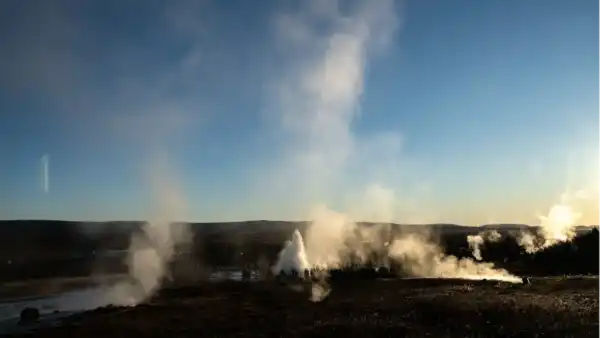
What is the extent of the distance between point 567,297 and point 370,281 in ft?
68.8

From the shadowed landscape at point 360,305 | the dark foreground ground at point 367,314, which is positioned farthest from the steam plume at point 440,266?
the dark foreground ground at point 367,314

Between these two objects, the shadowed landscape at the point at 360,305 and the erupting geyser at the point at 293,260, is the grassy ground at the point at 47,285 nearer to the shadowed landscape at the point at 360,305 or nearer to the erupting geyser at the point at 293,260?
the shadowed landscape at the point at 360,305

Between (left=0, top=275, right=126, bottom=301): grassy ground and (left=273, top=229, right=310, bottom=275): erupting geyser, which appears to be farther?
(left=273, top=229, right=310, bottom=275): erupting geyser

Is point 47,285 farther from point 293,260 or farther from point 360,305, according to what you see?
point 360,305

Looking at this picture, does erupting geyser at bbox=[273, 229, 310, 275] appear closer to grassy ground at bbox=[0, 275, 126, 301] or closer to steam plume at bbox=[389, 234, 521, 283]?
steam plume at bbox=[389, 234, 521, 283]

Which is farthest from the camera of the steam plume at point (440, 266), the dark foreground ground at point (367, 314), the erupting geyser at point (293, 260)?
the erupting geyser at point (293, 260)

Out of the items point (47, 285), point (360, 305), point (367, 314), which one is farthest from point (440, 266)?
point (47, 285)

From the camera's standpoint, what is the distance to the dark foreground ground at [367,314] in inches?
1393

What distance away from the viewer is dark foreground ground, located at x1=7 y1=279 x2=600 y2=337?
35.4 metres

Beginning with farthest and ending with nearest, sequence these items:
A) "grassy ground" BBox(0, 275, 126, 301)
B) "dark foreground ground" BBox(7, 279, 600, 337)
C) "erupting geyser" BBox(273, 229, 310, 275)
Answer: "erupting geyser" BBox(273, 229, 310, 275)
"grassy ground" BBox(0, 275, 126, 301)
"dark foreground ground" BBox(7, 279, 600, 337)

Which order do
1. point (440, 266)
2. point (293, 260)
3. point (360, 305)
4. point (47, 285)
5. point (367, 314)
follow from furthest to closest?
point (440, 266), point (293, 260), point (47, 285), point (360, 305), point (367, 314)

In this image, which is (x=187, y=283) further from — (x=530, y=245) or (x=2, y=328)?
(x=530, y=245)

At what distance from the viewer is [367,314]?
41.1 metres

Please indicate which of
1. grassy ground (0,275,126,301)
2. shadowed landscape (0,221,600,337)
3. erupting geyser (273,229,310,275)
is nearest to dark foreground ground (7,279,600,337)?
shadowed landscape (0,221,600,337)
